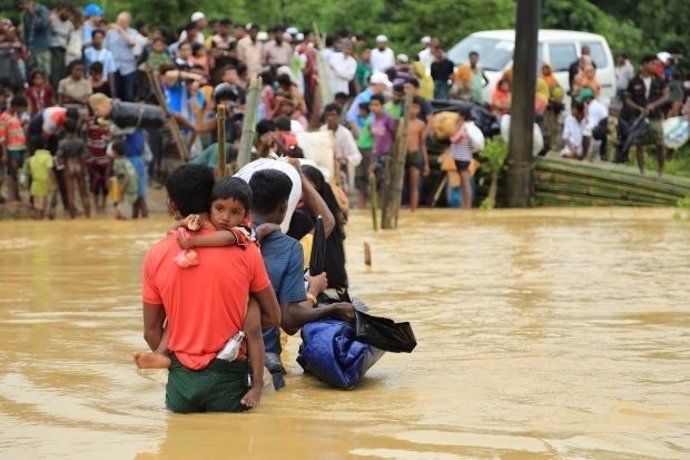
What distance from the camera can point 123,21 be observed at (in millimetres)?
23109

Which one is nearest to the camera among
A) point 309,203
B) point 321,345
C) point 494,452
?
point 494,452

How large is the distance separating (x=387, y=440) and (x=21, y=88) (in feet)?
50.1

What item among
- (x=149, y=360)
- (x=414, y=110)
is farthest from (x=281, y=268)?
(x=414, y=110)

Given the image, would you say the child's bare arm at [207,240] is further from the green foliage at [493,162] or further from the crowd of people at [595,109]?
the crowd of people at [595,109]

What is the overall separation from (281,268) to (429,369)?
134cm

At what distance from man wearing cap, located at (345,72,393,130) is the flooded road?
6.73 m

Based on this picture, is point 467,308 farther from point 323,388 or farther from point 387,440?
point 387,440

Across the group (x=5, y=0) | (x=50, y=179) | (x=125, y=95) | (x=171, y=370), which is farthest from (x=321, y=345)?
(x=5, y=0)

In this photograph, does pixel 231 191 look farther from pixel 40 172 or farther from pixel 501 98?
pixel 501 98

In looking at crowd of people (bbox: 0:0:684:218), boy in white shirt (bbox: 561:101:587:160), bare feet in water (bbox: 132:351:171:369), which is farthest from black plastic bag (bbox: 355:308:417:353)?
boy in white shirt (bbox: 561:101:587:160)

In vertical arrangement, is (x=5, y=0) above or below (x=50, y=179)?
above

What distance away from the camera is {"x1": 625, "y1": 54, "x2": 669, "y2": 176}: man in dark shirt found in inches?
994

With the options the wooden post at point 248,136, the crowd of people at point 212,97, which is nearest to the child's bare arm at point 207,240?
the wooden post at point 248,136

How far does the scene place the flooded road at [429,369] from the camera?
7543 mm
